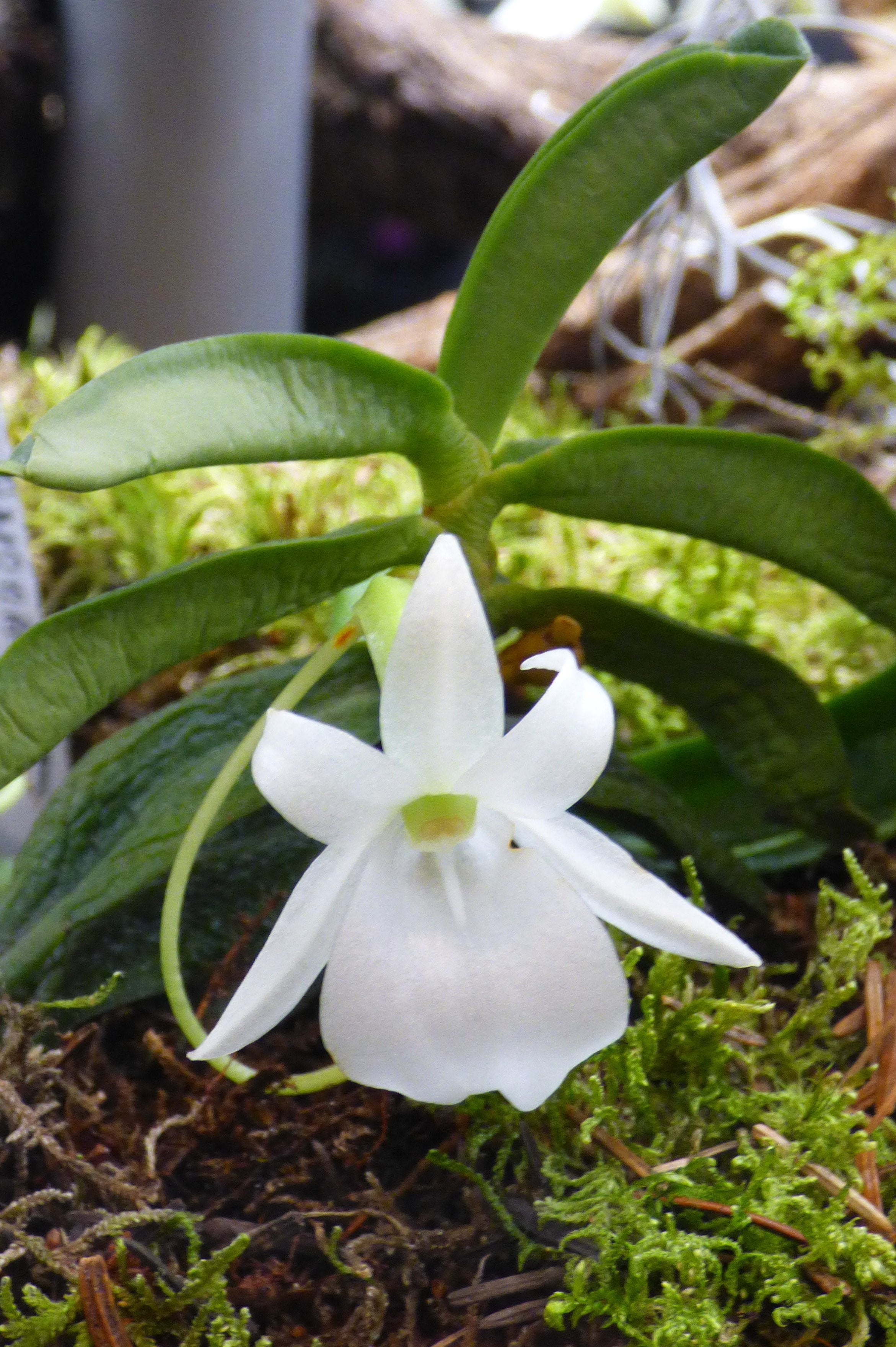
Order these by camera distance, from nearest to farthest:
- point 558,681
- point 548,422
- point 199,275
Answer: point 558,681 < point 548,422 < point 199,275

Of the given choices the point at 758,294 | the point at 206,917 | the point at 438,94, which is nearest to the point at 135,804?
the point at 206,917

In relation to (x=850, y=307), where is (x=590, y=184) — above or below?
above

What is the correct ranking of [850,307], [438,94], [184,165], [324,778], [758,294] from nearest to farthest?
1. [324,778]
2. [850,307]
3. [758,294]
4. [184,165]
5. [438,94]

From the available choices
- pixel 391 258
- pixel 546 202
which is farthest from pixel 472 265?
pixel 391 258

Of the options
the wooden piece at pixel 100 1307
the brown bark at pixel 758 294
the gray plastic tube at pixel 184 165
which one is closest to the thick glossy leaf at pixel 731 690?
the wooden piece at pixel 100 1307

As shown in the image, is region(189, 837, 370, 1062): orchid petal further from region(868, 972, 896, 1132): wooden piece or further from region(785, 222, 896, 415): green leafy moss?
region(785, 222, 896, 415): green leafy moss

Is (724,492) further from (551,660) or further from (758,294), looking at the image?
(758,294)

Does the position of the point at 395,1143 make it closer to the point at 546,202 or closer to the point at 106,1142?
the point at 106,1142
